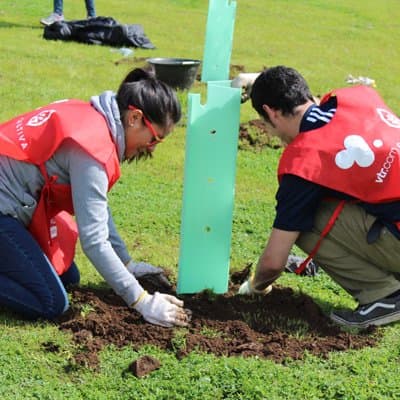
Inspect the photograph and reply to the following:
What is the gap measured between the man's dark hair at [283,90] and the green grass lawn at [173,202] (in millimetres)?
1226

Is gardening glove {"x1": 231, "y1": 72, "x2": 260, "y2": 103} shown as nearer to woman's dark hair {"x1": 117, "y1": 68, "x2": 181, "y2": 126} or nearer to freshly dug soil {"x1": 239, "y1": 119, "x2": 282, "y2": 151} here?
woman's dark hair {"x1": 117, "y1": 68, "x2": 181, "y2": 126}

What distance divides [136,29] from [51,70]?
104 inches

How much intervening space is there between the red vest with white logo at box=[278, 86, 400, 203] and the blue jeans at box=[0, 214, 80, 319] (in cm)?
132

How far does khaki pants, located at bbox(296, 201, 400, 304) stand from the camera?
3879mm

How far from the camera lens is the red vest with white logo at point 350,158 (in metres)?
3.66

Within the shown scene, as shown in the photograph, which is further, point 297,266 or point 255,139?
point 255,139

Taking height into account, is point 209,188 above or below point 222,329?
above

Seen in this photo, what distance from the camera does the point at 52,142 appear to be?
353cm

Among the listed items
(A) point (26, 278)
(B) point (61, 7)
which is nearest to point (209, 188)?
(A) point (26, 278)

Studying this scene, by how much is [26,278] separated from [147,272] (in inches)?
32.0

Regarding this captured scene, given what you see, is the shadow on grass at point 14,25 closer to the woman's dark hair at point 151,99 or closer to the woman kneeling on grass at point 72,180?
the woman kneeling on grass at point 72,180

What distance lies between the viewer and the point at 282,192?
372 centimetres

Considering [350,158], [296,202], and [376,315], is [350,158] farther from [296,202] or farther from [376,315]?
[376,315]

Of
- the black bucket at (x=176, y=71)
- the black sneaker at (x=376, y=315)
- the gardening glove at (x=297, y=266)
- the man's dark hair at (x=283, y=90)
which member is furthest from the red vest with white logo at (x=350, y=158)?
the black bucket at (x=176, y=71)
